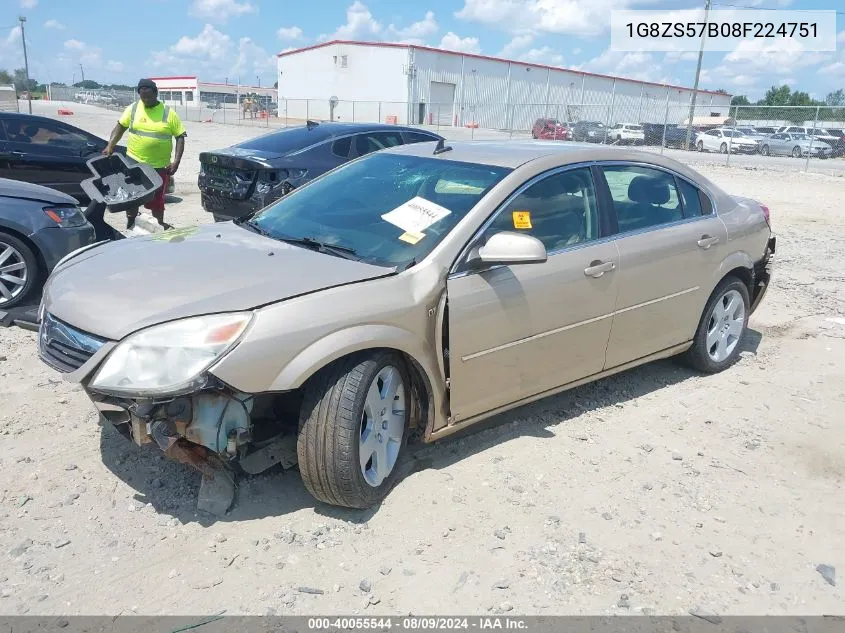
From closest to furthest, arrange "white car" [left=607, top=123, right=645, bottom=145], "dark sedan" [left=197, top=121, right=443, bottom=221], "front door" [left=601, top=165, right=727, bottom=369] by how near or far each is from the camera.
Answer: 1. "front door" [left=601, top=165, right=727, bottom=369]
2. "dark sedan" [left=197, top=121, right=443, bottom=221]
3. "white car" [left=607, top=123, right=645, bottom=145]

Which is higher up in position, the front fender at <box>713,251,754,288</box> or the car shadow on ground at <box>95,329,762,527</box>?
the front fender at <box>713,251,754,288</box>

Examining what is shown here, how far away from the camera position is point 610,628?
103 inches

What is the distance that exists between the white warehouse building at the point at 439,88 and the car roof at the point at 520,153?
42.6 m

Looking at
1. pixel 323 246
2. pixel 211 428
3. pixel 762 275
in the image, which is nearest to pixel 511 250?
pixel 323 246

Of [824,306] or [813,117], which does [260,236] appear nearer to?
[824,306]

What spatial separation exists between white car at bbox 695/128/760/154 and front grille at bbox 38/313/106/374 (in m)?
31.7

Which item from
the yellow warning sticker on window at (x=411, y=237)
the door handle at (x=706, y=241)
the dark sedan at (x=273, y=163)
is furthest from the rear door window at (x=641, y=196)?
the dark sedan at (x=273, y=163)

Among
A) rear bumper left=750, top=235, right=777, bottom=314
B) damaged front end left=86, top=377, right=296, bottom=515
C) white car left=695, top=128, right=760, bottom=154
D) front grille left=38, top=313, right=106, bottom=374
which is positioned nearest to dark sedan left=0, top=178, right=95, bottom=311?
front grille left=38, top=313, right=106, bottom=374

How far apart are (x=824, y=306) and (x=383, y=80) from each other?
4970cm

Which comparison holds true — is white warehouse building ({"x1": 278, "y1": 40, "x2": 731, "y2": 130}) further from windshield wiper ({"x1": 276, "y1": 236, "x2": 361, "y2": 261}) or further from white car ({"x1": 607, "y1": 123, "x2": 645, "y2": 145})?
windshield wiper ({"x1": 276, "y1": 236, "x2": 361, "y2": 261})

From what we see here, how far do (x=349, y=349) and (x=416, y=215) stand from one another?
0.97 meters

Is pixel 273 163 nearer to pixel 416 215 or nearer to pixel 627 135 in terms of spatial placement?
pixel 416 215

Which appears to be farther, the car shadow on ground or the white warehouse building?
the white warehouse building

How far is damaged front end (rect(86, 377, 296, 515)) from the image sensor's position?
2.74 m
